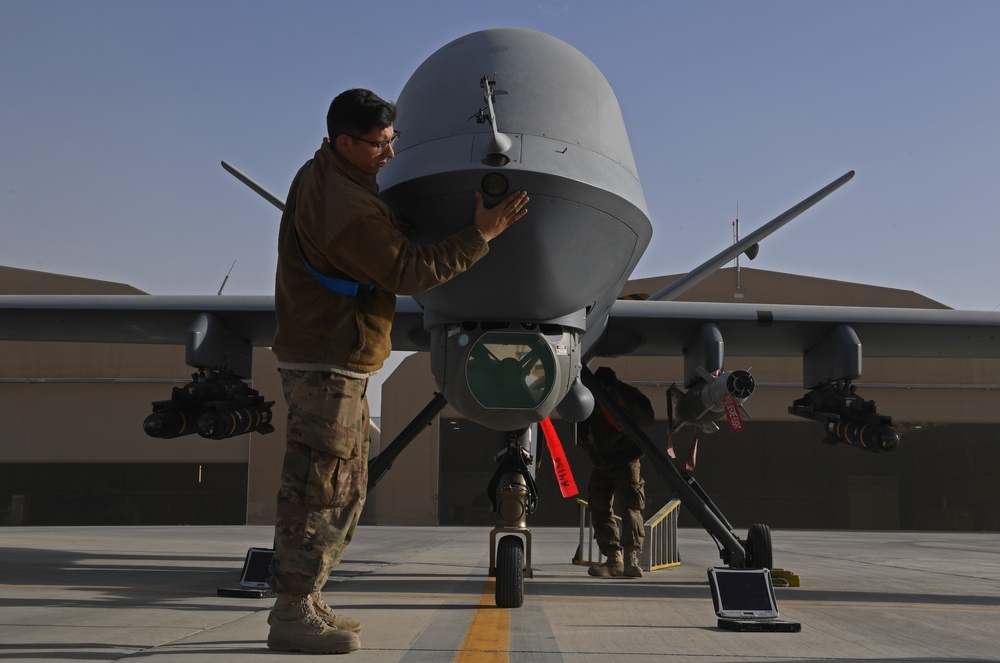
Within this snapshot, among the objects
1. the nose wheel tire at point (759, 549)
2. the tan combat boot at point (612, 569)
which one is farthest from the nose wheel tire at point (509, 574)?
the tan combat boot at point (612, 569)

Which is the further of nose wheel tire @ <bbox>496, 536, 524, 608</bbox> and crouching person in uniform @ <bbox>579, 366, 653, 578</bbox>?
crouching person in uniform @ <bbox>579, 366, 653, 578</bbox>

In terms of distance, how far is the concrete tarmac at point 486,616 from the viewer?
349cm

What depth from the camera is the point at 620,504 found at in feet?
28.8

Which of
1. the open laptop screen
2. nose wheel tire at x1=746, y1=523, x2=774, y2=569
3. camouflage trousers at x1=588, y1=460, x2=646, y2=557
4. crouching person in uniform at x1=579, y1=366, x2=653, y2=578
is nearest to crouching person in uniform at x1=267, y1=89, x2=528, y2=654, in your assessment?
the open laptop screen

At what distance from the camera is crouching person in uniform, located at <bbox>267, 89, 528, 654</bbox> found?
3.18 meters

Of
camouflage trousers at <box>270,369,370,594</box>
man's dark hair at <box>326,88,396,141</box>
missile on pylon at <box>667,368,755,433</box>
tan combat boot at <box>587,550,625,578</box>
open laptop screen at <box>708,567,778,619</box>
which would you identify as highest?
man's dark hair at <box>326,88,396,141</box>

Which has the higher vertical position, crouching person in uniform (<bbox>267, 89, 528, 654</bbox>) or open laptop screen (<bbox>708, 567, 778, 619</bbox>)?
crouching person in uniform (<bbox>267, 89, 528, 654</bbox>)

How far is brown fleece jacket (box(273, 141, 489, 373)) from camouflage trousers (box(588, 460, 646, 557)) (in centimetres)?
567

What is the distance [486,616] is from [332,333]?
224 cm

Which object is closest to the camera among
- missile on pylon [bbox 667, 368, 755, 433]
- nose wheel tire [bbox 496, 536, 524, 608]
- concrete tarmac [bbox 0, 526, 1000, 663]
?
concrete tarmac [bbox 0, 526, 1000, 663]

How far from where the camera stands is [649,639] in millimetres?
4016

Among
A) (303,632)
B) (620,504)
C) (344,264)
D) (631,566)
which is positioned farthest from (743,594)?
(631,566)

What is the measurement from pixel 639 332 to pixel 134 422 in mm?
26677

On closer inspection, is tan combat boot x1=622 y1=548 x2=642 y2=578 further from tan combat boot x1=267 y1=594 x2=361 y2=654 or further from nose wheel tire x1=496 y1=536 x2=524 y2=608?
tan combat boot x1=267 y1=594 x2=361 y2=654
